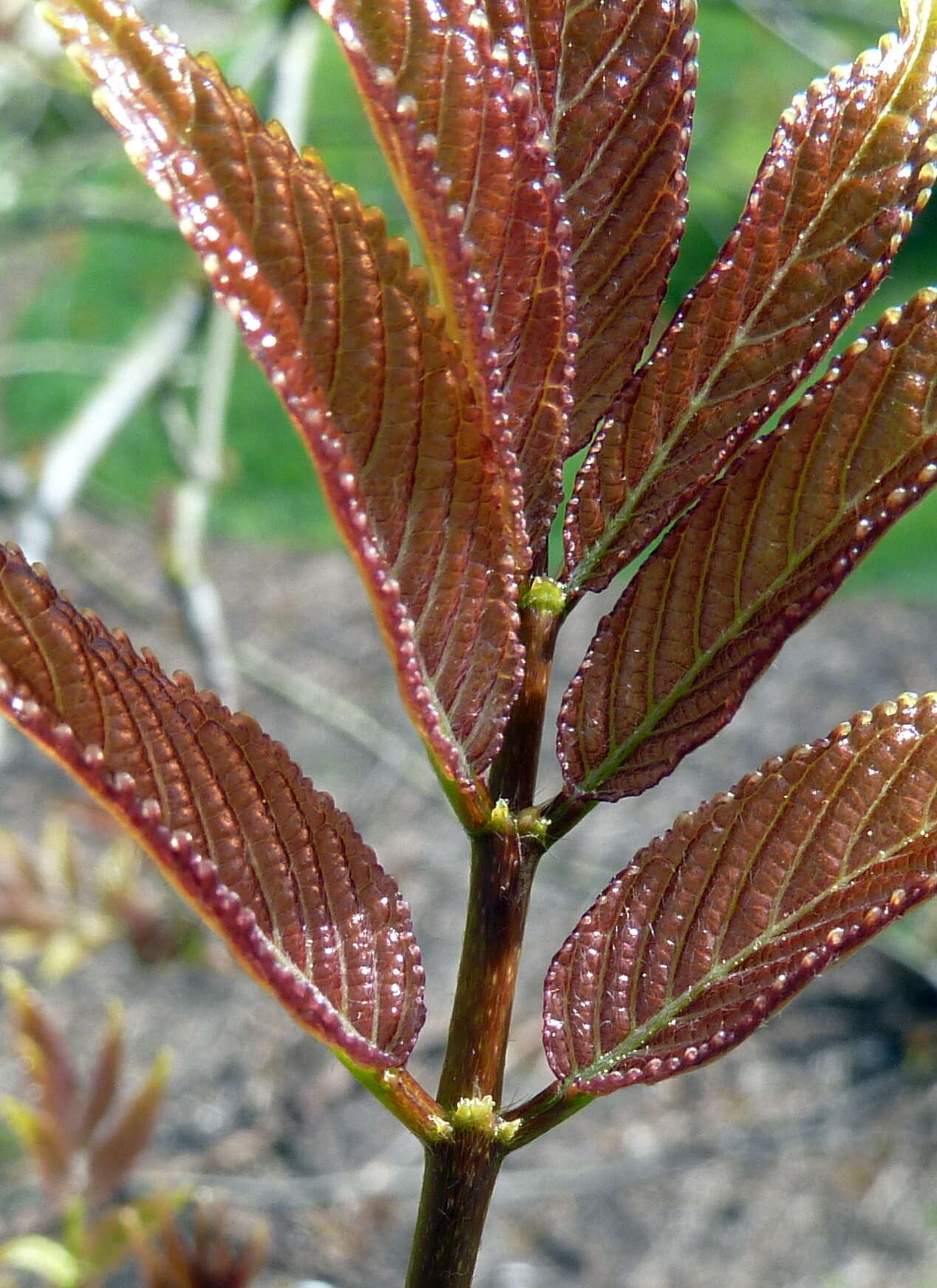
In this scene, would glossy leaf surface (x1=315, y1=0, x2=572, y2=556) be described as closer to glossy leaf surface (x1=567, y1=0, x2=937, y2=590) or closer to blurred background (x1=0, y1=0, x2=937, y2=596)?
glossy leaf surface (x1=567, y1=0, x2=937, y2=590)

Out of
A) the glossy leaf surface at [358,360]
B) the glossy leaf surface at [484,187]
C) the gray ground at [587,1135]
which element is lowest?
the glossy leaf surface at [358,360]

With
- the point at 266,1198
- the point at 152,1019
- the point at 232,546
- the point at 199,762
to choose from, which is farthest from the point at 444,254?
the point at 232,546

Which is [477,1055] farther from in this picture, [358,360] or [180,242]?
[180,242]

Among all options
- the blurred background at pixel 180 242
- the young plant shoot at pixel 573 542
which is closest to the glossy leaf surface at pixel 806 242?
the young plant shoot at pixel 573 542

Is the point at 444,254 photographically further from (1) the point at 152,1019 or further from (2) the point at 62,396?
(2) the point at 62,396

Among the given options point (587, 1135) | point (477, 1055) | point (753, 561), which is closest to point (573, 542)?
point (753, 561)

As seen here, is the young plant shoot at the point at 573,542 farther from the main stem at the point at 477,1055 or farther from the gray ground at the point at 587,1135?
the gray ground at the point at 587,1135
